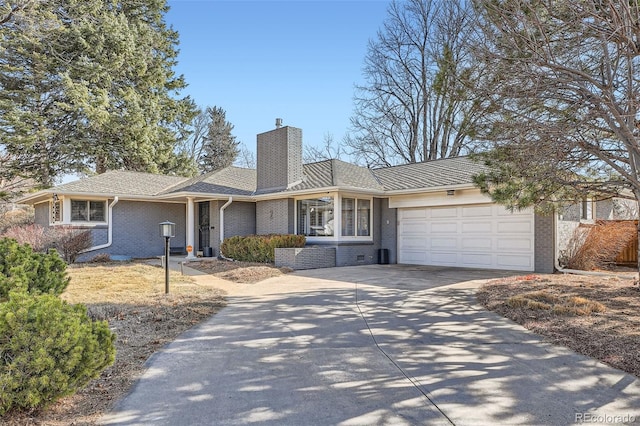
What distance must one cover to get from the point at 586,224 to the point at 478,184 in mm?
7402

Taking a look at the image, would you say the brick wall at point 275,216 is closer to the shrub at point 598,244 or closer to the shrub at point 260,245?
the shrub at point 260,245

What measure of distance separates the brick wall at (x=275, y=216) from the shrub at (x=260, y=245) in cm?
99

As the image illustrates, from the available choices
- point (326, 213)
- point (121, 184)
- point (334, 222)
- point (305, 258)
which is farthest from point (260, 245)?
point (121, 184)

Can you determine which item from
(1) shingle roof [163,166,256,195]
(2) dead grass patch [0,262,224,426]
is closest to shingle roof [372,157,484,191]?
(1) shingle roof [163,166,256,195]

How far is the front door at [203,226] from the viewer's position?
57.0 feet

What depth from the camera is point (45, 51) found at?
22516 millimetres

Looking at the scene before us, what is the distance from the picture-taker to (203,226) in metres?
17.7

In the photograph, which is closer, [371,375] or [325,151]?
[371,375]

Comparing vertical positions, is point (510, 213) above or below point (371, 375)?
above

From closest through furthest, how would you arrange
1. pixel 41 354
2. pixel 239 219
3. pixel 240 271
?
pixel 41 354 < pixel 240 271 < pixel 239 219

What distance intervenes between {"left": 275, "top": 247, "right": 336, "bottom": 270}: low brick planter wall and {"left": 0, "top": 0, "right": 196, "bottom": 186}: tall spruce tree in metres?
16.3

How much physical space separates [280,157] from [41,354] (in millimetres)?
13618

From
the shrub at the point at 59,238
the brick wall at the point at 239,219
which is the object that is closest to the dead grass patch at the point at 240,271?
the brick wall at the point at 239,219

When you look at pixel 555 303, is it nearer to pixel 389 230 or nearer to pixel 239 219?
pixel 389 230
